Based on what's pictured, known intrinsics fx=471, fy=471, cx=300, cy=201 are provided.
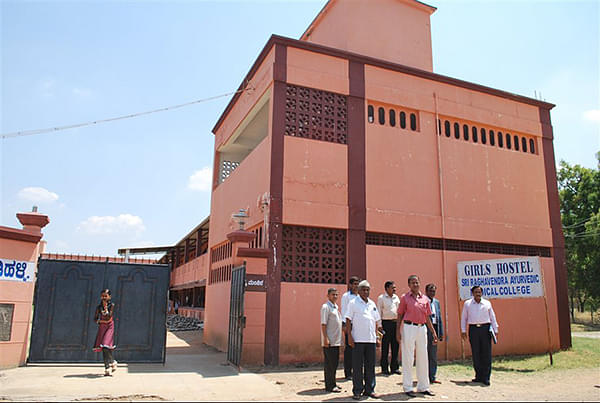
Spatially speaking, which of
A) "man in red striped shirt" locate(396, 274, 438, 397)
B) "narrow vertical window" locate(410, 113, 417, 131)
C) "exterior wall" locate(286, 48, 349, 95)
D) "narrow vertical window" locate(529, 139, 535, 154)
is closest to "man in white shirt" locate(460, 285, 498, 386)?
"man in red striped shirt" locate(396, 274, 438, 397)

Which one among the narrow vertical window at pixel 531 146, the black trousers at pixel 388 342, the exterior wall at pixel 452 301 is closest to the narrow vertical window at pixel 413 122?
the exterior wall at pixel 452 301

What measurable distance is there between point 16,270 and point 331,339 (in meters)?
5.69

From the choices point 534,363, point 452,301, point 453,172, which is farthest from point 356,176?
point 534,363

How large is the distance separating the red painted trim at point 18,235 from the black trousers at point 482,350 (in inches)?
312

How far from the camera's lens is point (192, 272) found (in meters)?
26.4

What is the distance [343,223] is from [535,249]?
6.04m

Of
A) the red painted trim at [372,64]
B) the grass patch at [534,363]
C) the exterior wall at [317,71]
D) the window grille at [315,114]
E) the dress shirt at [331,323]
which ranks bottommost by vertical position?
the grass patch at [534,363]

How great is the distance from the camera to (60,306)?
8945 millimetres

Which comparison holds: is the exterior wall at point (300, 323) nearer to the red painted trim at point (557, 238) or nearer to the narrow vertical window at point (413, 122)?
the narrow vertical window at point (413, 122)

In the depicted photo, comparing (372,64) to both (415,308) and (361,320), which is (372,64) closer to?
(415,308)

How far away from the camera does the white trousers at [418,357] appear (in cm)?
675

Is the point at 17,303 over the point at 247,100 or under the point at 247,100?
under

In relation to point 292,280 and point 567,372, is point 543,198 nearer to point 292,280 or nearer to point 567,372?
point 567,372

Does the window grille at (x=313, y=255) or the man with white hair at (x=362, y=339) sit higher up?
the window grille at (x=313, y=255)
